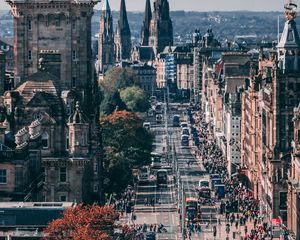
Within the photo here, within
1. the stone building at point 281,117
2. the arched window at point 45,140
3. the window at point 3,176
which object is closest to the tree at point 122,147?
the stone building at point 281,117

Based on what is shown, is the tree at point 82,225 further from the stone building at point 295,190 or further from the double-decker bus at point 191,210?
the double-decker bus at point 191,210

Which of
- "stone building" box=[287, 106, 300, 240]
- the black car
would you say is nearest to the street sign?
"stone building" box=[287, 106, 300, 240]

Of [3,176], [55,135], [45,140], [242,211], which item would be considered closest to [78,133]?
[55,135]

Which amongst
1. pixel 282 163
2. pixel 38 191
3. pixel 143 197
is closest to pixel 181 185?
pixel 143 197

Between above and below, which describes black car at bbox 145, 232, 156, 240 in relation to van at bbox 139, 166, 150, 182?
above

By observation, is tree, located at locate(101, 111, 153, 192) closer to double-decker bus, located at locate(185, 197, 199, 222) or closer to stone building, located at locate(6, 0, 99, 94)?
double-decker bus, located at locate(185, 197, 199, 222)

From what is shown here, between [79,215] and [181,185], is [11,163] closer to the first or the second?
[79,215]

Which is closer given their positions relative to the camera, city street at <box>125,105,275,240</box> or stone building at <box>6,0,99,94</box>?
city street at <box>125,105,275,240</box>
